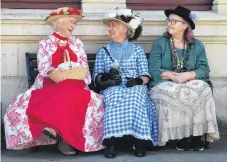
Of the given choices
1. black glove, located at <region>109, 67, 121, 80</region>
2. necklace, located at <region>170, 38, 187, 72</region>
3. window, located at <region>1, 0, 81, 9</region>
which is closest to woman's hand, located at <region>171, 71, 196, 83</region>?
necklace, located at <region>170, 38, 187, 72</region>

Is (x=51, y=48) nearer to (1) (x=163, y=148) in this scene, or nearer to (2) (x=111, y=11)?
(2) (x=111, y=11)

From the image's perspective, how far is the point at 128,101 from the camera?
624cm

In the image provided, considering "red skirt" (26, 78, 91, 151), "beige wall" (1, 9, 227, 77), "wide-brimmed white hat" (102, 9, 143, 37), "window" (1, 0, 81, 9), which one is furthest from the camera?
"window" (1, 0, 81, 9)

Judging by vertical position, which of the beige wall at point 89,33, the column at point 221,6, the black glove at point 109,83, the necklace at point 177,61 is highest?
the column at point 221,6

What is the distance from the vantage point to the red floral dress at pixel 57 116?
6.06m

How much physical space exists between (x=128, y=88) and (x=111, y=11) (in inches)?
35.7

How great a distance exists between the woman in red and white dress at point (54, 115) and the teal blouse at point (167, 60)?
0.72 meters

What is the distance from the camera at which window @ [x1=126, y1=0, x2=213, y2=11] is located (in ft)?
24.6

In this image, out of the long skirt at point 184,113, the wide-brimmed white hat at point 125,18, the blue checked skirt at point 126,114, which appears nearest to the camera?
the blue checked skirt at point 126,114

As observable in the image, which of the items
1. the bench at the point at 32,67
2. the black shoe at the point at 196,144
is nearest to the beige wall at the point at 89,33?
the bench at the point at 32,67

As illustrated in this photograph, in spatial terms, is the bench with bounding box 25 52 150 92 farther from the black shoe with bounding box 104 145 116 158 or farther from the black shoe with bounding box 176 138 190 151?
the black shoe with bounding box 176 138 190 151

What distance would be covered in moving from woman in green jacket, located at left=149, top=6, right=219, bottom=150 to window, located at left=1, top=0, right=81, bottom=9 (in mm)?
1153

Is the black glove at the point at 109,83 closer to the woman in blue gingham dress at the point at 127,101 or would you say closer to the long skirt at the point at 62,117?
the woman in blue gingham dress at the point at 127,101

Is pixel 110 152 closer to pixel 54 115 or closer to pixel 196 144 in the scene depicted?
pixel 54 115
